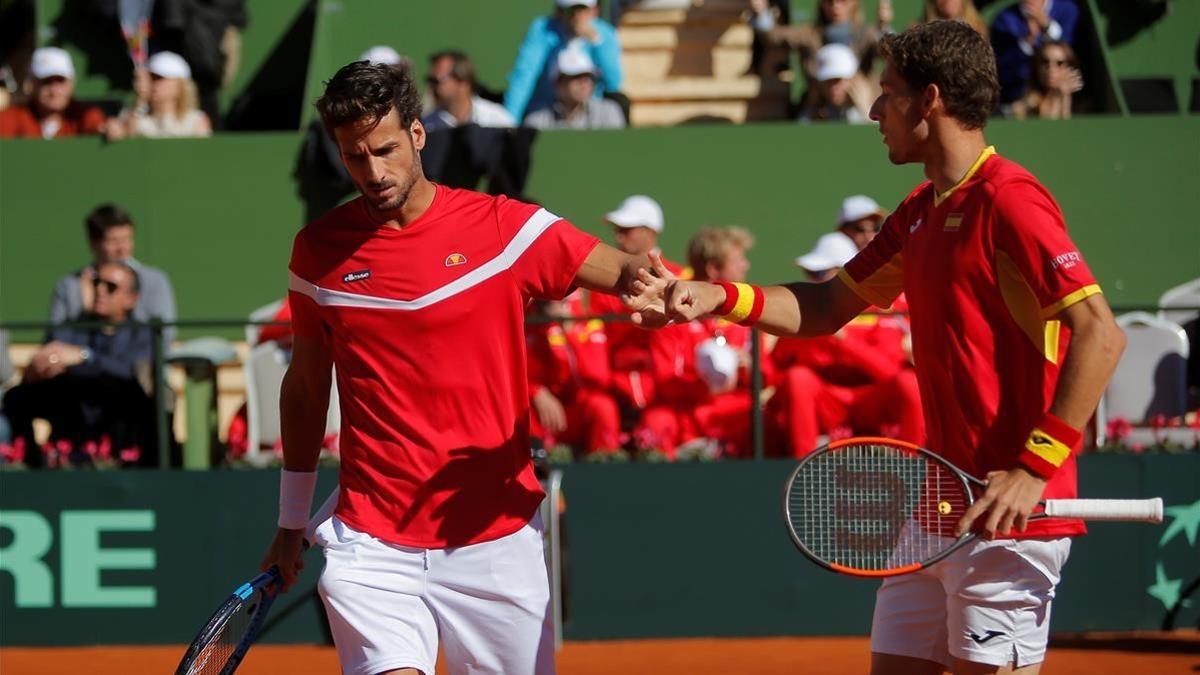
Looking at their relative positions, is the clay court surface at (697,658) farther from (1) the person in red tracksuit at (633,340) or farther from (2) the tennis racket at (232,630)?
(2) the tennis racket at (232,630)

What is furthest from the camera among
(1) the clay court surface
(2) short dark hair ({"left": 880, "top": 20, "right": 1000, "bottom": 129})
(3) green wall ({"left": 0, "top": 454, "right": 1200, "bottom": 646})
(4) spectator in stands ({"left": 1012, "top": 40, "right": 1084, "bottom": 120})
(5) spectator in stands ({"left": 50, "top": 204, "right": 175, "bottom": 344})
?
(4) spectator in stands ({"left": 1012, "top": 40, "right": 1084, "bottom": 120})

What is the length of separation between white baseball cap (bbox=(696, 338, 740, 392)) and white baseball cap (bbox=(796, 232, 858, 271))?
0.56 meters

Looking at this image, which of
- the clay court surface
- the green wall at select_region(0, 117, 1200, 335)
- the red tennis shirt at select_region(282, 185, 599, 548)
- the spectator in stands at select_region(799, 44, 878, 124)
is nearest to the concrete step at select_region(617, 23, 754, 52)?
the spectator in stands at select_region(799, 44, 878, 124)

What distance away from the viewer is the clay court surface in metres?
7.61

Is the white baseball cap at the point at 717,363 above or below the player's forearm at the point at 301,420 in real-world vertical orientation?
below

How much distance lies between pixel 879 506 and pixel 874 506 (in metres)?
0.01

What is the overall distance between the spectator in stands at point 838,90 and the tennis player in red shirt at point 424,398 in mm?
5919

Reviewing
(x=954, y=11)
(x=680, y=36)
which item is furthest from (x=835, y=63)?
(x=680, y=36)

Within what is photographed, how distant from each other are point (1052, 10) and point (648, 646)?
5.20 metres

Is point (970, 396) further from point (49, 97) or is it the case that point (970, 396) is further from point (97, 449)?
point (49, 97)

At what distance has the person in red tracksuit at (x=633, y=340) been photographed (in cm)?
804

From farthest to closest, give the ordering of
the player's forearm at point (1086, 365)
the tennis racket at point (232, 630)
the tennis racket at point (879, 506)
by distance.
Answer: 1. the tennis racket at point (232, 630)
2. the tennis racket at point (879, 506)
3. the player's forearm at point (1086, 365)

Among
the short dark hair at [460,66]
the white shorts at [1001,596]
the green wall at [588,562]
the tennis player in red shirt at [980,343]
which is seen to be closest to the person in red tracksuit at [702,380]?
the green wall at [588,562]

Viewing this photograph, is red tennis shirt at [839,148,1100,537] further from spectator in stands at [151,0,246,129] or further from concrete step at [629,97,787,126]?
spectator in stands at [151,0,246,129]
